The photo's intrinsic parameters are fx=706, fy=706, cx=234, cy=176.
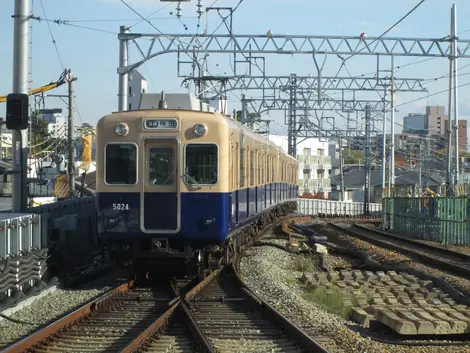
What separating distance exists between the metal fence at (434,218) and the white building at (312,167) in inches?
1677

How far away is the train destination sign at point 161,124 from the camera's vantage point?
11.5 metres

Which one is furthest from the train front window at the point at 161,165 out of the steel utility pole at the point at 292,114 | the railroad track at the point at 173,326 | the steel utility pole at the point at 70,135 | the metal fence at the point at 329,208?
the metal fence at the point at 329,208

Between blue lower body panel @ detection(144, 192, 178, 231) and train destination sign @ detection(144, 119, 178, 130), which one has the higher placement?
train destination sign @ detection(144, 119, 178, 130)

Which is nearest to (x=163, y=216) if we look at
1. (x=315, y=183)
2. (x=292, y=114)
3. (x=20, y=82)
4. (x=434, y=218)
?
(x=20, y=82)

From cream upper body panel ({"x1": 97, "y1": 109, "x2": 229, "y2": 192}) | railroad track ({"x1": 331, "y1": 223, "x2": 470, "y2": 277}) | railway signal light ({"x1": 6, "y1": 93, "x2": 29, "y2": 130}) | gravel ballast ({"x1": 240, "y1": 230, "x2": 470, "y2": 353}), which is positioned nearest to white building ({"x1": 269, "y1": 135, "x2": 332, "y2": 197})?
railroad track ({"x1": 331, "y1": 223, "x2": 470, "y2": 277})

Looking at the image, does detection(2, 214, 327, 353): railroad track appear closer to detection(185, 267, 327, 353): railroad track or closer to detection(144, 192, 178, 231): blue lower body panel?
detection(185, 267, 327, 353): railroad track

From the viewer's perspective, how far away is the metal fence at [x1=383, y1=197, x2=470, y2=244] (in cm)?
2306

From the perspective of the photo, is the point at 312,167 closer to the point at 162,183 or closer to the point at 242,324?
the point at 162,183

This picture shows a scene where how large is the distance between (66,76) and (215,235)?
15.7m

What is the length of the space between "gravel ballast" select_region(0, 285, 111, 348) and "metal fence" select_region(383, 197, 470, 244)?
14.7 meters

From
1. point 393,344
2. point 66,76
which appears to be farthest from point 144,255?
point 66,76

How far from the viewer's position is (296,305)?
9.92m

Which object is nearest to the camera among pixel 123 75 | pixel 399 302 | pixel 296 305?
pixel 296 305

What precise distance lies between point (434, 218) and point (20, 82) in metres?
16.3
